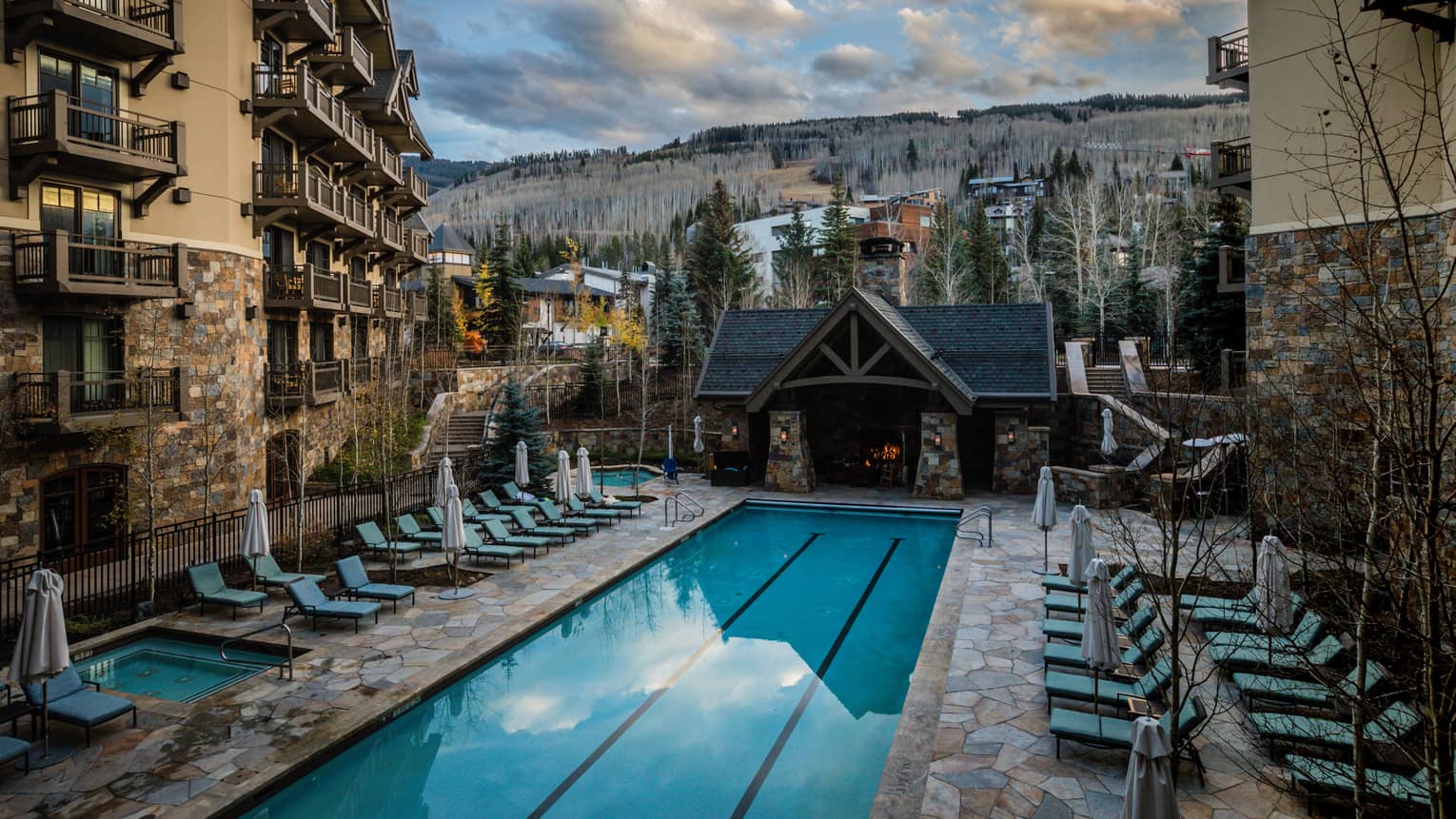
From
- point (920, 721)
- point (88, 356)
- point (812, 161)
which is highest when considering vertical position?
point (812, 161)

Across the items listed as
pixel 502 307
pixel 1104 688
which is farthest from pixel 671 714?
pixel 502 307

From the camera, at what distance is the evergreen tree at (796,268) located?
48.7 m

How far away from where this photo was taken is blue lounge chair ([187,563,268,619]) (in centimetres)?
1263

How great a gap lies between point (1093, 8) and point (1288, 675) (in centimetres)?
8135

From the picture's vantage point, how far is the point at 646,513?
70.0 feet

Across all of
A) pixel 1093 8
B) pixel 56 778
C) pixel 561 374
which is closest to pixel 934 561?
pixel 56 778

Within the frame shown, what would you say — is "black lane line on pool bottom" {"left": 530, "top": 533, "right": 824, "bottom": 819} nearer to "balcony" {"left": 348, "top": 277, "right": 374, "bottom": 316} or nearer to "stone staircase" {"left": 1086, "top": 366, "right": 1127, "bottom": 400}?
"balcony" {"left": 348, "top": 277, "right": 374, "bottom": 316}

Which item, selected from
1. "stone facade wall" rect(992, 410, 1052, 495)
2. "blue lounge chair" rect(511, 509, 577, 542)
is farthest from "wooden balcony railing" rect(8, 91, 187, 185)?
"stone facade wall" rect(992, 410, 1052, 495)

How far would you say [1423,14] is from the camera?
13.0 metres

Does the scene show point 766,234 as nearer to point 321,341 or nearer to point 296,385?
point 321,341

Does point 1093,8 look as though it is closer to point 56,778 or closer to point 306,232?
point 306,232

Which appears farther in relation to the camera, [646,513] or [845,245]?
[845,245]

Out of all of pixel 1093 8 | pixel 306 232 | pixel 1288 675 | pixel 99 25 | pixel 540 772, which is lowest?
pixel 540 772

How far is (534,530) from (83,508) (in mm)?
8980
